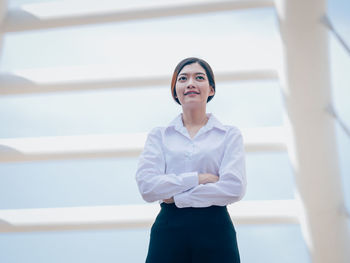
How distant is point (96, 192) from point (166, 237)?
1.86 metres

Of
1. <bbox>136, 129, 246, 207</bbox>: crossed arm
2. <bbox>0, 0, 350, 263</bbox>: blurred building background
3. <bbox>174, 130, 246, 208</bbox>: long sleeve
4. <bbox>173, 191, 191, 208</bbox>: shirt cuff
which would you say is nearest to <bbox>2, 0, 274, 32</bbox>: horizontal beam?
<bbox>0, 0, 350, 263</bbox>: blurred building background

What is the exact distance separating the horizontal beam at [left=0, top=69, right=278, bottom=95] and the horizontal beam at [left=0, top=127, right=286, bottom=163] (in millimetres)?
425

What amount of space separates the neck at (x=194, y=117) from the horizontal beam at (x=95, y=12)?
45.3 inches

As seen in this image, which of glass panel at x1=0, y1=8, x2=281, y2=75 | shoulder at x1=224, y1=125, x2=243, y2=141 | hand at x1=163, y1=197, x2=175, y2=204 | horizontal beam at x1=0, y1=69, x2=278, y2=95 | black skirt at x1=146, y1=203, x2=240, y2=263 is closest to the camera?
black skirt at x1=146, y1=203, x2=240, y2=263

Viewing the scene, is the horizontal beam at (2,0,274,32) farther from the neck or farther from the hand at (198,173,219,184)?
the hand at (198,173,219,184)

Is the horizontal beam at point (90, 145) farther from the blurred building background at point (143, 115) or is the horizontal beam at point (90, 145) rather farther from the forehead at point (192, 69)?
the forehead at point (192, 69)

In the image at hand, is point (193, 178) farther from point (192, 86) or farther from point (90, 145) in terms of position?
point (90, 145)

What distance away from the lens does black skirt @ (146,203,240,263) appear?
2.07 meters

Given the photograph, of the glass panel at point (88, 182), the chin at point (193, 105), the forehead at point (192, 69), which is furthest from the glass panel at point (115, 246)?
the forehead at point (192, 69)

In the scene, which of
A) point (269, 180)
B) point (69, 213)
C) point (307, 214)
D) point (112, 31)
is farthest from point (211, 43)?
point (69, 213)

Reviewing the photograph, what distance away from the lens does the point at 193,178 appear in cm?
216

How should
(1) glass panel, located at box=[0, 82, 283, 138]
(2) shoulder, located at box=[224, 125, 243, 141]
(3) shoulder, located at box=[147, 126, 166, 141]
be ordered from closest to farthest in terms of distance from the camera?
(2) shoulder, located at box=[224, 125, 243, 141], (3) shoulder, located at box=[147, 126, 166, 141], (1) glass panel, located at box=[0, 82, 283, 138]

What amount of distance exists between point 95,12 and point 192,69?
1340 millimetres

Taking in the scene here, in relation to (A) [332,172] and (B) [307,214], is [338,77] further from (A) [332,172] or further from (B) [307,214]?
(B) [307,214]
